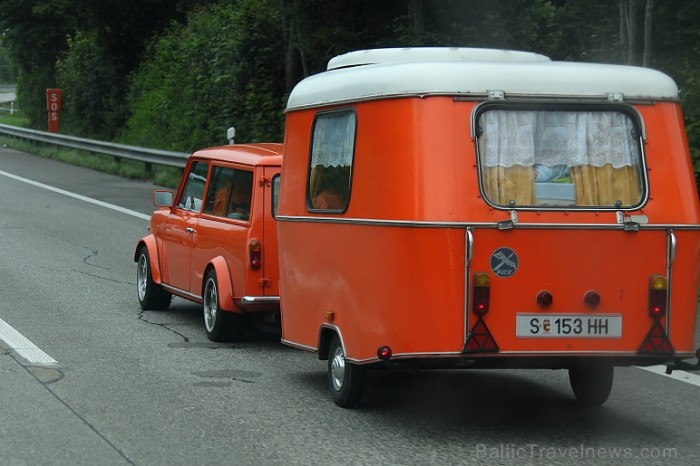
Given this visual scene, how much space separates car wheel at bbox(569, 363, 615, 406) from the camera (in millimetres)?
8203

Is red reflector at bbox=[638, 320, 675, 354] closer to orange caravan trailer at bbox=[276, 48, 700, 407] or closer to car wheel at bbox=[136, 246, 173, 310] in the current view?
orange caravan trailer at bbox=[276, 48, 700, 407]

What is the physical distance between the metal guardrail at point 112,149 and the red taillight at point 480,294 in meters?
16.5

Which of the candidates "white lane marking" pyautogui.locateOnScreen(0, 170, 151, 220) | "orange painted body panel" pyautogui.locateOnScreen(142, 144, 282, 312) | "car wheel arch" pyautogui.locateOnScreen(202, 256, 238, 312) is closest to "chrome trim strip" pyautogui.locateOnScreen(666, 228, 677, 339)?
"orange painted body panel" pyautogui.locateOnScreen(142, 144, 282, 312)

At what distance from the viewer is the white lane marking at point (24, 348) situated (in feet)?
30.2

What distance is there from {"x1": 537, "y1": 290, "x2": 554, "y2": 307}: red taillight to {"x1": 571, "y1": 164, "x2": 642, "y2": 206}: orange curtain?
1.87 ft

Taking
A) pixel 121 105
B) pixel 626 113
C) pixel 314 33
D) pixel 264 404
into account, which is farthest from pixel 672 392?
pixel 121 105

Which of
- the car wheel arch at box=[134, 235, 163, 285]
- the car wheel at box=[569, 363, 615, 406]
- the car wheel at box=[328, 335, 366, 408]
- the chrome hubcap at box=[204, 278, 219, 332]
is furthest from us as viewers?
the car wheel arch at box=[134, 235, 163, 285]

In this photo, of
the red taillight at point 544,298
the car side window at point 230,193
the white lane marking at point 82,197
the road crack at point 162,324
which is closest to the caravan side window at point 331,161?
the red taillight at point 544,298

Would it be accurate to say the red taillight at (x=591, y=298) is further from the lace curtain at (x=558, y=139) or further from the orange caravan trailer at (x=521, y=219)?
the lace curtain at (x=558, y=139)

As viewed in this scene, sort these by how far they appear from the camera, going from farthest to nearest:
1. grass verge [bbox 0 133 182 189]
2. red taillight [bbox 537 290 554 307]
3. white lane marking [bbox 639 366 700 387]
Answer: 1. grass verge [bbox 0 133 182 189]
2. white lane marking [bbox 639 366 700 387]
3. red taillight [bbox 537 290 554 307]

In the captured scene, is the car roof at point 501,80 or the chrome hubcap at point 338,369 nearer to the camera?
the car roof at point 501,80

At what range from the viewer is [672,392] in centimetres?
870

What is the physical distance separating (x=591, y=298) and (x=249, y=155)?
164 inches

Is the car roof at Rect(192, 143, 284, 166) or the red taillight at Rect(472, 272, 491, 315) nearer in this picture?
the red taillight at Rect(472, 272, 491, 315)
